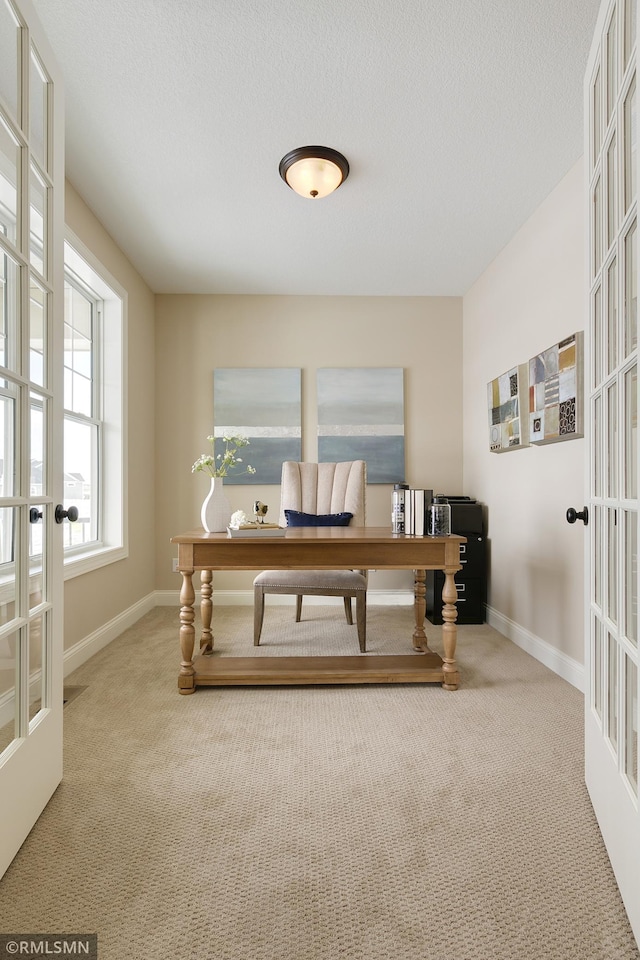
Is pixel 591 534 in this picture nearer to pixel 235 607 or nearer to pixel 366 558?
pixel 366 558

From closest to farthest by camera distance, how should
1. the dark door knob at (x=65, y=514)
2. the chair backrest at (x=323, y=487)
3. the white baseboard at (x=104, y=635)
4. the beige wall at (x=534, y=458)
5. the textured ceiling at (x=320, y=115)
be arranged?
the dark door knob at (x=65, y=514) → the textured ceiling at (x=320, y=115) → the beige wall at (x=534, y=458) → the white baseboard at (x=104, y=635) → the chair backrest at (x=323, y=487)

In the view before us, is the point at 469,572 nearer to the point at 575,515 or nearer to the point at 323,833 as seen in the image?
the point at 575,515

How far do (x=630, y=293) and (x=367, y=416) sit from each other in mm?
3264

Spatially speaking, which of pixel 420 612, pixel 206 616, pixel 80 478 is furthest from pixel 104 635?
pixel 420 612

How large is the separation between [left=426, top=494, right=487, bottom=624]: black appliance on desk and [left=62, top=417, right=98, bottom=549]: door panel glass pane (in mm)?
2341

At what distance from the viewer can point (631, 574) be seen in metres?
1.17

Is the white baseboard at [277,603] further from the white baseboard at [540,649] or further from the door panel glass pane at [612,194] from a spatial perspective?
the door panel glass pane at [612,194]

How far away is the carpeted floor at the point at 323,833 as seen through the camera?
3.66 feet

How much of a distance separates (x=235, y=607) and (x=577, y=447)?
281cm

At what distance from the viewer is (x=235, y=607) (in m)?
4.27

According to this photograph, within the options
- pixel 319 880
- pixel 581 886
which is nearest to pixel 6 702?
pixel 319 880

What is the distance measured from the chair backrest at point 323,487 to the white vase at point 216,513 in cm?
Result: 78

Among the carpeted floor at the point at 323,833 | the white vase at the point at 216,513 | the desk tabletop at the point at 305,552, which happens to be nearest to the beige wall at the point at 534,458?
the carpeted floor at the point at 323,833

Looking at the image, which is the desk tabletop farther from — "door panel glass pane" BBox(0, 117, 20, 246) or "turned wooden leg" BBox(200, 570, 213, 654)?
"door panel glass pane" BBox(0, 117, 20, 246)
